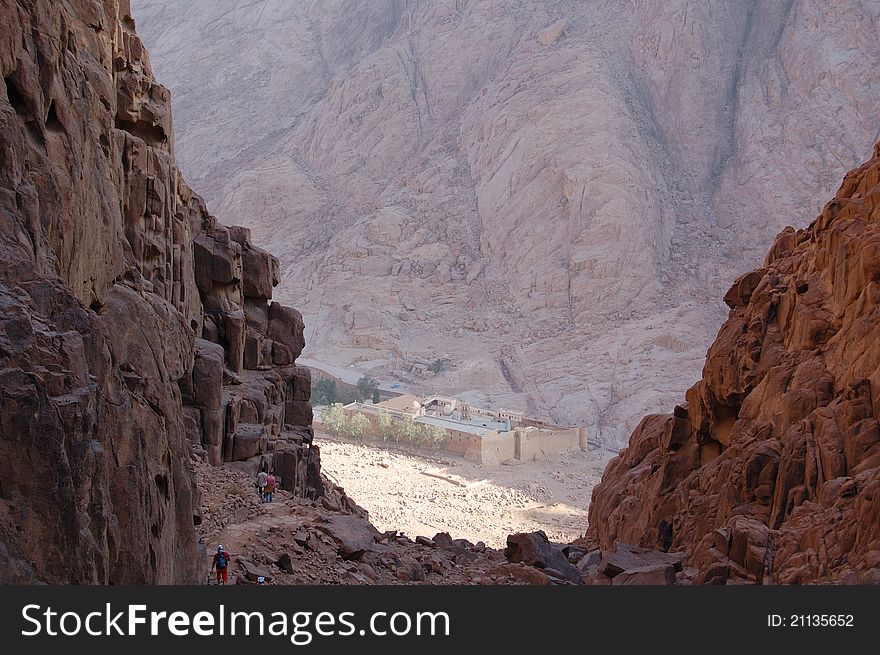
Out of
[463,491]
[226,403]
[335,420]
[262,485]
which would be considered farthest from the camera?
Result: [335,420]

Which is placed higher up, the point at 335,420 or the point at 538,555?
the point at 335,420

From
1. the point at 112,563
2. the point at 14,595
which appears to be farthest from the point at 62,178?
the point at 14,595

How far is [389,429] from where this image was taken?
52375 millimetres

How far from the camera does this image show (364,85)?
4144 inches

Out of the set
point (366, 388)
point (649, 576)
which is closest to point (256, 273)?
point (649, 576)

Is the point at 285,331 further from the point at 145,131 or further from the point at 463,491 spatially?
the point at 463,491

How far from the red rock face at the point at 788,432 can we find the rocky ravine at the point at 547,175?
42.3m

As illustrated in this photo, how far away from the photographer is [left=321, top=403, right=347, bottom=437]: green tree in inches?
2100

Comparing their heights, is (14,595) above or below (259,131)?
below

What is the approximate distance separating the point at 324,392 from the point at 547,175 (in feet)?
115

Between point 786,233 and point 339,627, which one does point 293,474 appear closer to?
point 786,233

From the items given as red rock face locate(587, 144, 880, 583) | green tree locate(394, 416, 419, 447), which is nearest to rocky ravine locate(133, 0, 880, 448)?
green tree locate(394, 416, 419, 447)

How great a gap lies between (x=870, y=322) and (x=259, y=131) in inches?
4205

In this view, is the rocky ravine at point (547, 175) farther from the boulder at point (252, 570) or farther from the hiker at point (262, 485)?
the boulder at point (252, 570)
